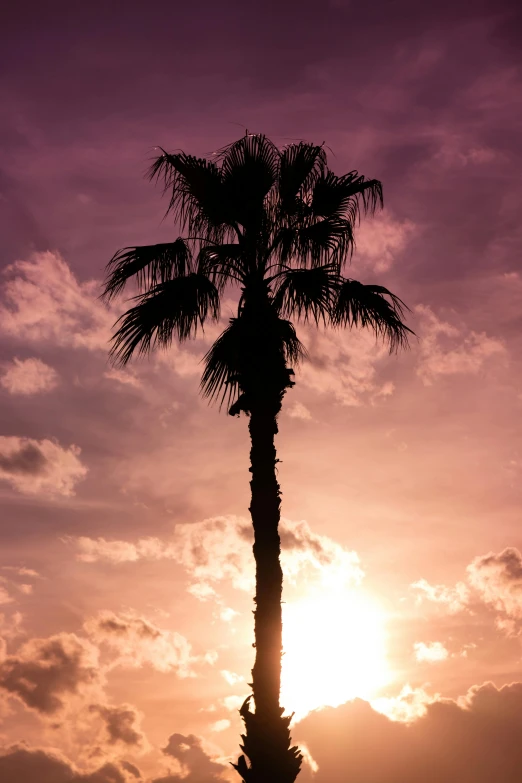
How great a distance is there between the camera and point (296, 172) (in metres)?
17.4

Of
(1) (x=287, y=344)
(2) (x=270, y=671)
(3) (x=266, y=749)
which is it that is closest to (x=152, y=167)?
(1) (x=287, y=344)

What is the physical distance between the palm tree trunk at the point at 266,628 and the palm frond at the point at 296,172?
439cm

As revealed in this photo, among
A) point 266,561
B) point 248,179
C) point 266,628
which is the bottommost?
point 266,628

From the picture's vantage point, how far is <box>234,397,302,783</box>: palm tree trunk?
13383 mm

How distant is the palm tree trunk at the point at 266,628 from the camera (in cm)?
1338

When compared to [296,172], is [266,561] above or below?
below

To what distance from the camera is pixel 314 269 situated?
1675cm

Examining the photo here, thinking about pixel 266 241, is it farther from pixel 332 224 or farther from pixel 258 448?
pixel 258 448

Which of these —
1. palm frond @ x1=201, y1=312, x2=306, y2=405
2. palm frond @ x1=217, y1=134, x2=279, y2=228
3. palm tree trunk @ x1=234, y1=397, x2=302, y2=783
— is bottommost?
palm tree trunk @ x1=234, y1=397, x2=302, y2=783

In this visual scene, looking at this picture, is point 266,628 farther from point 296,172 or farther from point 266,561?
point 296,172

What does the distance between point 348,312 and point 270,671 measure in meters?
7.09

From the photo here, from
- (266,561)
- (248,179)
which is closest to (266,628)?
(266,561)

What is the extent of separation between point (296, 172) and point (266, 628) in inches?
353

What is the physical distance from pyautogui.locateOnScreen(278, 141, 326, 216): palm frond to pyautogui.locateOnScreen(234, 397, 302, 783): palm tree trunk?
4.39m
